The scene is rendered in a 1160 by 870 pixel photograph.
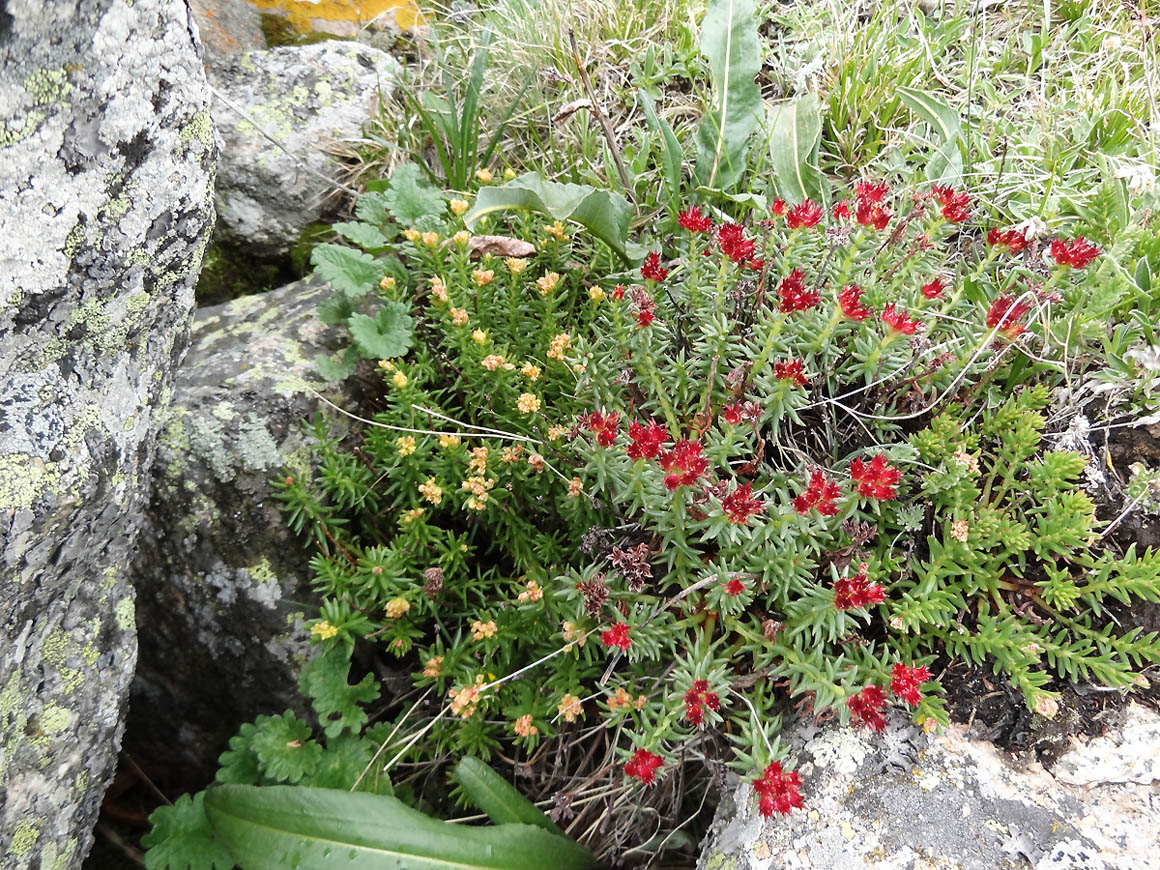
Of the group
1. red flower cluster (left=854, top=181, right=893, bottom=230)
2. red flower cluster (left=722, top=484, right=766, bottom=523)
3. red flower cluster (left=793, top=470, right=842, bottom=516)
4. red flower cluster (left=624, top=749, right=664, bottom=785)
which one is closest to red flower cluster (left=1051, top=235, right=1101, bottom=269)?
red flower cluster (left=854, top=181, right=893, bottom=230)

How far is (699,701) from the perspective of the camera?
1.95 m

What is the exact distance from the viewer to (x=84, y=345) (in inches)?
73.4

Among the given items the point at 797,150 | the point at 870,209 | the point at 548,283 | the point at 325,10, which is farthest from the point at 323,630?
the point at 325,10

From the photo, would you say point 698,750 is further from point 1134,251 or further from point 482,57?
point 482,57

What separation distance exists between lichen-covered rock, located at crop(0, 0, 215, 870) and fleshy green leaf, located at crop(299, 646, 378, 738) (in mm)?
586

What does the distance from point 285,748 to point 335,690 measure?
0.27 meters

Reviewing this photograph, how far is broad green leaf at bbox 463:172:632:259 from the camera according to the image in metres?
2.65

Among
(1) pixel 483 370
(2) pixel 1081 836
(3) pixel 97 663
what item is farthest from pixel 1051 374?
(3) pixel 97 663

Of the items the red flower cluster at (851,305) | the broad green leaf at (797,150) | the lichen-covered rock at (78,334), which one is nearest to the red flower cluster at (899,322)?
the red flower cluster at (851,305)

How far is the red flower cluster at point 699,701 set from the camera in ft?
6.31

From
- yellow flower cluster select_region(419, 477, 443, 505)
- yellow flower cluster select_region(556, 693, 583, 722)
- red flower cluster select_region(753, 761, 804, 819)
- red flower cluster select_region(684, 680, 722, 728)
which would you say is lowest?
yellow flower cluster select_region(556, 693, 583, 722)

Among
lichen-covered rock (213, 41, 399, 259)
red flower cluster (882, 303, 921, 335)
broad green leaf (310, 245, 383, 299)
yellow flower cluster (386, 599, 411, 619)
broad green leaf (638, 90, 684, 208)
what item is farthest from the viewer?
lichen-covered rock (213, 41, 399, 259)

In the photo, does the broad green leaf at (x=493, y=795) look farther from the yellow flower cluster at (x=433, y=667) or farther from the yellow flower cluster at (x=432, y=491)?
the yellow flower cluster at (x=432, y=491)

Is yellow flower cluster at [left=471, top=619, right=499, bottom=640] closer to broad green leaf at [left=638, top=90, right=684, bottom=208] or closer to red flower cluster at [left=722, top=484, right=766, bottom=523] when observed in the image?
red flower cluster at [left=722, top=484, right=766, bottom=523]
